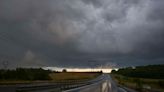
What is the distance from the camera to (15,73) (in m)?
105

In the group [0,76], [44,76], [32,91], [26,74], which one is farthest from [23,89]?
[44,76]

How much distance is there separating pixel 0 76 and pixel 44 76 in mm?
33617

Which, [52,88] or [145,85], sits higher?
[145,85]

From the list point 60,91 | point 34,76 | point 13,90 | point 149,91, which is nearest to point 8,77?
point 34,76

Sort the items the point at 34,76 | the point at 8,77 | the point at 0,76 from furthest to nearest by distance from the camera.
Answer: the point at 34,76, the point at 8,77, the point at 0,76

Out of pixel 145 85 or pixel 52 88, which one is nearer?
pixel 52 88

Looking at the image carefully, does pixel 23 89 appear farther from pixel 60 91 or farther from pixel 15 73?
pixel 15 73

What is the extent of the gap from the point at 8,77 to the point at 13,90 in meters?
73.5

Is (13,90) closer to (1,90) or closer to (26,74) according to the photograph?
(1,90)

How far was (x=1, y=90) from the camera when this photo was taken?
26469 millimetres

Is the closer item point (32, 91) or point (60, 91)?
point (32, 91)

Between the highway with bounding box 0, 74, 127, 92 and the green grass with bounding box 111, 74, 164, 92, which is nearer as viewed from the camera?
the highway with bounding box 0, 74, 127, 92

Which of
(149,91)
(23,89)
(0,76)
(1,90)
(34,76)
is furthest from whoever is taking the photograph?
(34,76)

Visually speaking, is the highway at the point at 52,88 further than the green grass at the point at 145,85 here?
No
